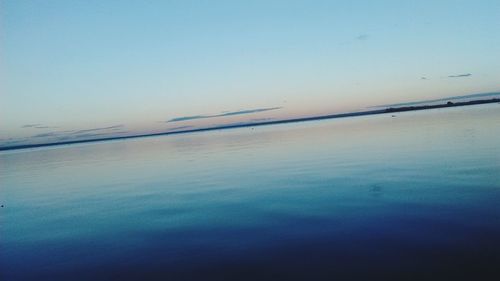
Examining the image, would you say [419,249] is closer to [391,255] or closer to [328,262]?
[391,255]

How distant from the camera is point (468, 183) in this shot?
14281mm

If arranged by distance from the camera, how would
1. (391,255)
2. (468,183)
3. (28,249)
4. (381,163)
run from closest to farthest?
(391,255)
(28,249)
(468,183)
(381,163)

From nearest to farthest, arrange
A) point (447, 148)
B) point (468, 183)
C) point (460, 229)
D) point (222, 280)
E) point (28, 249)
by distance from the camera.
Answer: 1. point (222, 280)
2. point (460, 229)
3. point (28, 249)
4. point (468, 183)
5. point (447, 148)

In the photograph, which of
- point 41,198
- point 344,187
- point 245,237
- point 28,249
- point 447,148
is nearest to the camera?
point 245,237

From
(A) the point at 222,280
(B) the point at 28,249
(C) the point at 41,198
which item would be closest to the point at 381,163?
(A) the point at 222,280

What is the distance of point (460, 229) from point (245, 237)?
5649 millimetres

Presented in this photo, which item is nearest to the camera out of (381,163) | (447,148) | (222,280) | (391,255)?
(222,280)

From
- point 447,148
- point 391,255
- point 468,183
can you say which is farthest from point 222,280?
point 447,148

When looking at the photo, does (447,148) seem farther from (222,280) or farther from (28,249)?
(28,249)

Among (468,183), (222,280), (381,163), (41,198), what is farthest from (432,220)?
(41,198)

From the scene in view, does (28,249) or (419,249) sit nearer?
(419,249)

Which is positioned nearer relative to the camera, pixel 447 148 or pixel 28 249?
pixel 28 249

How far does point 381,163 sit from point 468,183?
7.41m

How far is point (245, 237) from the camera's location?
404 inches
